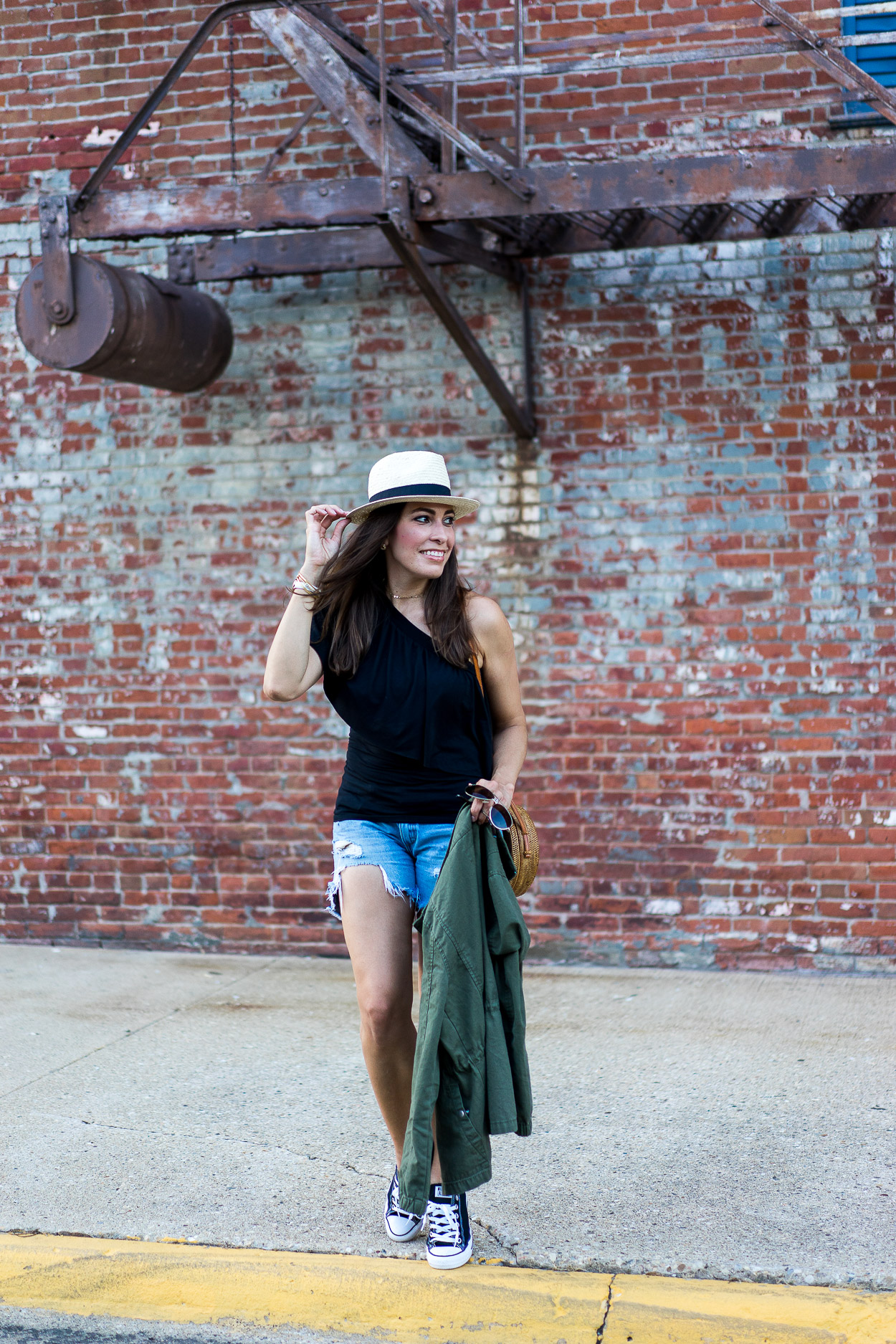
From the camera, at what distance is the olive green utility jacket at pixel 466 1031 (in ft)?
10.1

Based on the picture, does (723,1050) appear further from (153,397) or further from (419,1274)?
(153,397)

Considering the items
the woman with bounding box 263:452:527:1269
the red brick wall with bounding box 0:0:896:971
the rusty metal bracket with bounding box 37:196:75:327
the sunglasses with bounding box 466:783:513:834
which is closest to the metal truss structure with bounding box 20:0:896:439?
the rusty metal bracket with bounding box 37:196:75:327

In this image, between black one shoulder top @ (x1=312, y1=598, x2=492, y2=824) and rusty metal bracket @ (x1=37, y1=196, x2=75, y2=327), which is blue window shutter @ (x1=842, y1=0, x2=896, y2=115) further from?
black one shoulder top @ (x1=312, y1=598, x2=492, y2=824)

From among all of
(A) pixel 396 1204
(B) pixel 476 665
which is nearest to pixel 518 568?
(B) pixel 476 665

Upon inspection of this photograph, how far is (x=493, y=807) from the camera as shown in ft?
10.9

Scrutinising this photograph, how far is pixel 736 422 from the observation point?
5.91 m

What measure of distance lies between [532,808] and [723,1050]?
5.37 ft

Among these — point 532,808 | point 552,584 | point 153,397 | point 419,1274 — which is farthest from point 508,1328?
point 153,397

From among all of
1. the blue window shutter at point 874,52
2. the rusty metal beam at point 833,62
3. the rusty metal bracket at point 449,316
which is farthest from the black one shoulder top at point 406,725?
the blue window shutter at point 874,52

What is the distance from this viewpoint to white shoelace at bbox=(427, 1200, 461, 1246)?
3258mm

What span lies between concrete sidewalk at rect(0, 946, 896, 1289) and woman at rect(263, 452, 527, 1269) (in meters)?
0.39

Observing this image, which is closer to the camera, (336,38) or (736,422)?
(336,38)

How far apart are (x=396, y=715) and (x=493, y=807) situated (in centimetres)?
33

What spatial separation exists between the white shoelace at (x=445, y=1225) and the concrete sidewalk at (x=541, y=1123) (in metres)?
0.12
